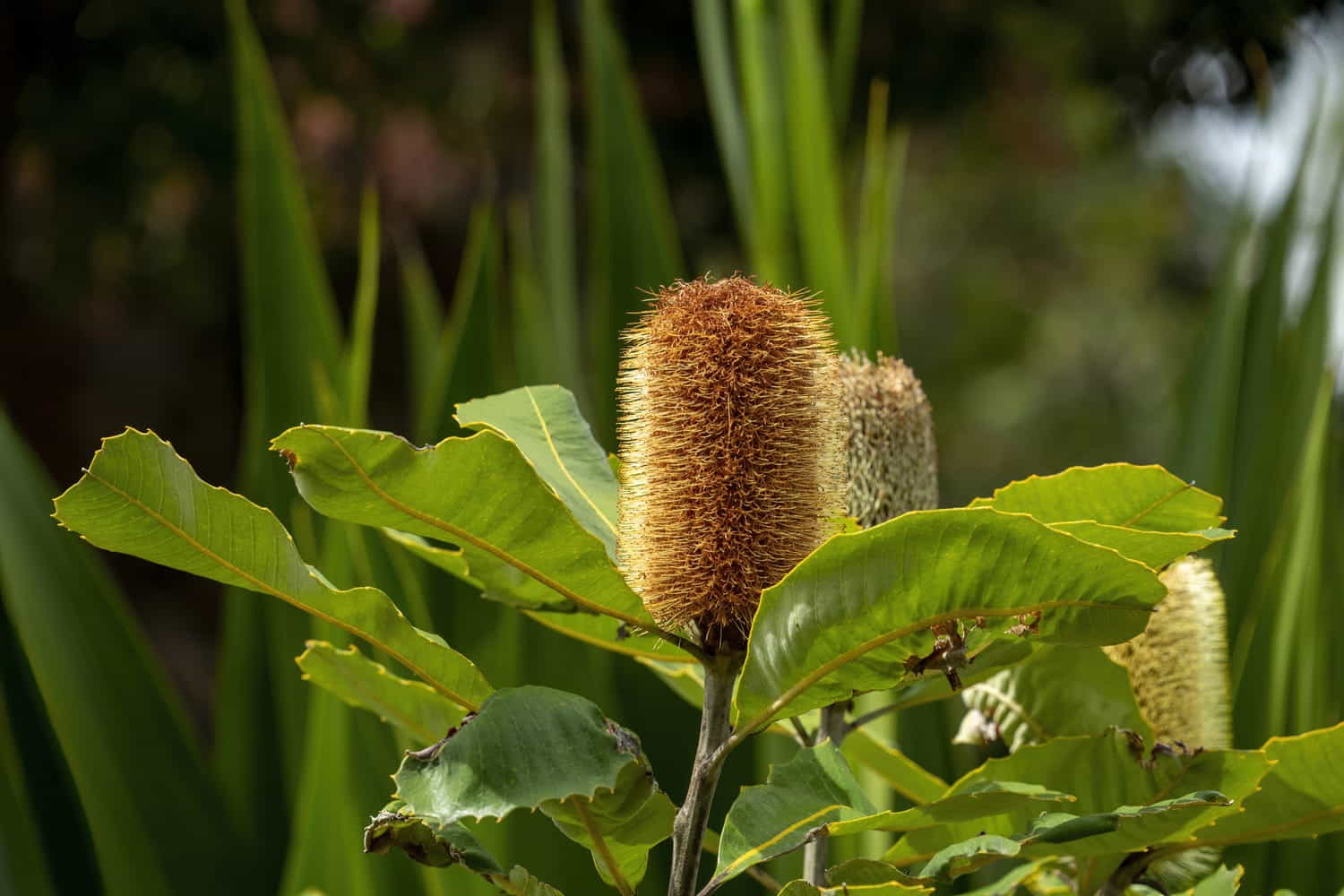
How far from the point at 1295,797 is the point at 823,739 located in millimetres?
160

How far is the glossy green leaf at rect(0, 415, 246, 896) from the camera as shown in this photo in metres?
0.79

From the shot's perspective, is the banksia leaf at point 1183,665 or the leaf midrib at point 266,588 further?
the banksia leaf at point 1183,665

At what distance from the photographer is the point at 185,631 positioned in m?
3.64

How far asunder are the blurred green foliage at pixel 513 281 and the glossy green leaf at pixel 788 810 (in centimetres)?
40

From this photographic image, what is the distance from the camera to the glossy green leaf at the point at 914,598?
1.08 feet

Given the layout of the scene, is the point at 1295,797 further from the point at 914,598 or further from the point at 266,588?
the point at 266,588

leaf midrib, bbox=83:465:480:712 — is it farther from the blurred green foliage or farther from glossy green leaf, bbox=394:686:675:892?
the blurred green foliage

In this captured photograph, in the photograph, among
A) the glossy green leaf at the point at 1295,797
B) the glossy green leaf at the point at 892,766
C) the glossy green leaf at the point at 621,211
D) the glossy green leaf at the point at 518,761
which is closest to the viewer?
the glossy green leaf at the point at 518,761

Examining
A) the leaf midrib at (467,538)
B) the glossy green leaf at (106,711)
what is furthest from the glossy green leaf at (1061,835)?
the glossy green leaf at (106,711)

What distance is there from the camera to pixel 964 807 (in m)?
0.38

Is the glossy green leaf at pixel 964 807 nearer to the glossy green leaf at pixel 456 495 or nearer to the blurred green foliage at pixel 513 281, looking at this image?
the glossy green leaf at pixel 456 495

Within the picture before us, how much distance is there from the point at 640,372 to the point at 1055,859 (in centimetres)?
23

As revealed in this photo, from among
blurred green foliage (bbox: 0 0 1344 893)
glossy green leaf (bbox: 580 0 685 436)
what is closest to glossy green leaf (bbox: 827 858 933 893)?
blurred green foliage (bbox: 0 0 1344 893)

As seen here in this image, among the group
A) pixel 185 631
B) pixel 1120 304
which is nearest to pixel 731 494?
pixel 185 631
